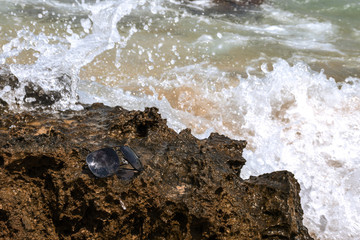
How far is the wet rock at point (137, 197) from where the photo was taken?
2021 mm

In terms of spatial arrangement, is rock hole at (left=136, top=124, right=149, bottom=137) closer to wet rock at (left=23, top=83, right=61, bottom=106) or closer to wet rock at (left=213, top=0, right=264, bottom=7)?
wet rock at (left=23, top=83, right=61, bottom=106)

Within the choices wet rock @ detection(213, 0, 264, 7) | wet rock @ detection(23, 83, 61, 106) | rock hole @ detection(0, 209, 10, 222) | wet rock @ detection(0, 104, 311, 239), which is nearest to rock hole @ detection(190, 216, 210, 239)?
wet rock @ detection(0, 104, 311, 239)

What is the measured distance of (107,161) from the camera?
205 cm

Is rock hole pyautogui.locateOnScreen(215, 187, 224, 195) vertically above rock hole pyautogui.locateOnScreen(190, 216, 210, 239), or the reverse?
rock hole pyautogui.locateOnScreen(215, 187, 224, 195)

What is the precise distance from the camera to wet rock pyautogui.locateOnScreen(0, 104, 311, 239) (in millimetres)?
2021

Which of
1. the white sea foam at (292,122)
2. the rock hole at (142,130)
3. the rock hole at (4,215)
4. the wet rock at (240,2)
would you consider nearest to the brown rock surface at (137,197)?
the rock hole at (4,215)

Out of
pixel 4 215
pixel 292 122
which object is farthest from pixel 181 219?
pixel 292 122

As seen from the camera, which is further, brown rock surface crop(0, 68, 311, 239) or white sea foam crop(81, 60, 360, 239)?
white sea foam crop(81, 60, 360, 239)

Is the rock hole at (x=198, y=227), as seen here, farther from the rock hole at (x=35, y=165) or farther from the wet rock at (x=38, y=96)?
the wet rock at (x=38, y=96)

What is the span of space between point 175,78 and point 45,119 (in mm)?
2660

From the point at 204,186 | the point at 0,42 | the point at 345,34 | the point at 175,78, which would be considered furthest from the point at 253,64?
the point at 204,186

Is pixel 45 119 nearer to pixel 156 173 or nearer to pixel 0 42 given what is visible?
pixel 156 173

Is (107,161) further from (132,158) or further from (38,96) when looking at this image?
(38,96)

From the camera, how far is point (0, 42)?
5.33 metres
